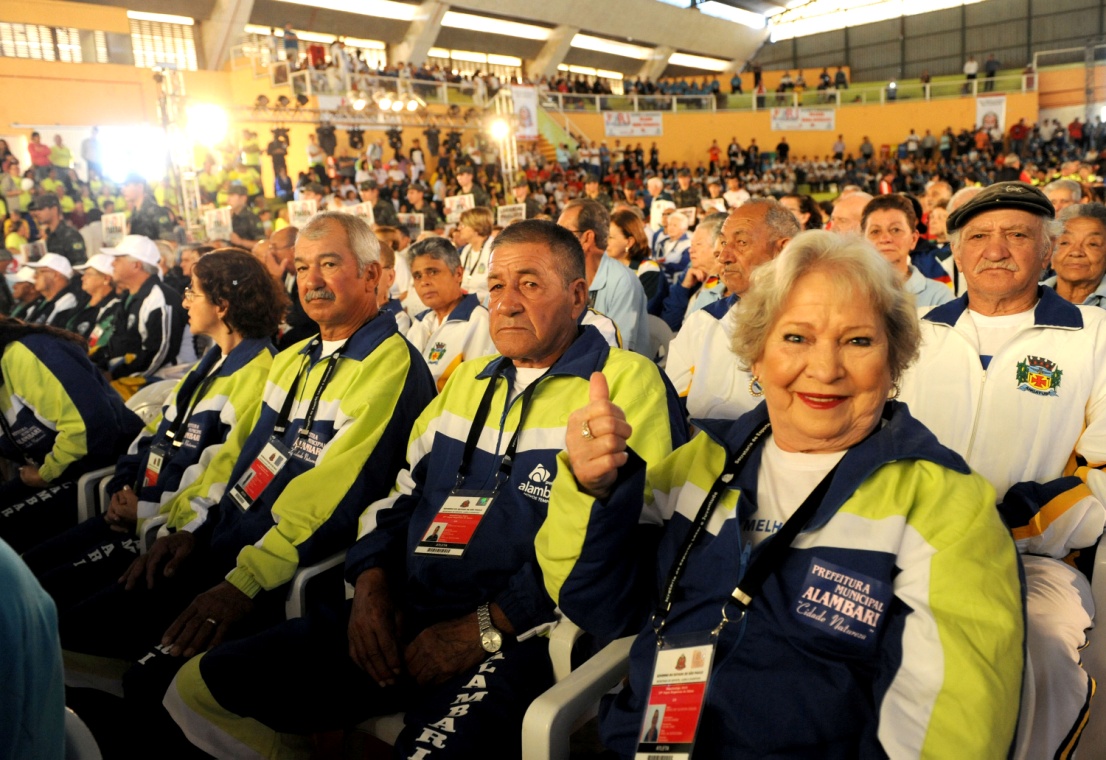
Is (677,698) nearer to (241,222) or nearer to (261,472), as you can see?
(261,472)

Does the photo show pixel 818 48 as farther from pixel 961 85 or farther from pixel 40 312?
pixel 40 312

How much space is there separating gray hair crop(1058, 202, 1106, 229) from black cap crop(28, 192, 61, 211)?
11.0 m

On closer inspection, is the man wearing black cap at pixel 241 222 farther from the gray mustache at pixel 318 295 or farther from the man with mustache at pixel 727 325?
the man with mustache at pixel 727 325

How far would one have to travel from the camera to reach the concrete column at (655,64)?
1315 inches

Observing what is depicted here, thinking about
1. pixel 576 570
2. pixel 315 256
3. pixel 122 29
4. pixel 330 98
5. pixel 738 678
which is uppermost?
pixel 122 29

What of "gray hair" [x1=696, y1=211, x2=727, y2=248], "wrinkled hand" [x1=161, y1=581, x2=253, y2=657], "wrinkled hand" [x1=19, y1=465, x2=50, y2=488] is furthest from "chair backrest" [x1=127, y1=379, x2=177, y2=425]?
"gray hair" [x1=696, y1=211, x2=727, y2=248]

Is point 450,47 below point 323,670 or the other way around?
the other way around

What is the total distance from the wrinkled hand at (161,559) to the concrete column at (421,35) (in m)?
25.2

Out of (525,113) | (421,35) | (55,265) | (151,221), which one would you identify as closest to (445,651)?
(55,265)

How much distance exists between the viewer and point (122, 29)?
1923cm

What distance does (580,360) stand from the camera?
212 centimetres

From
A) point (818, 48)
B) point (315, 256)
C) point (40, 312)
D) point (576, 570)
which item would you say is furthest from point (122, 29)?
point (818, 48)

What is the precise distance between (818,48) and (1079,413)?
1438 inches

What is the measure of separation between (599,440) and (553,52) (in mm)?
30591
